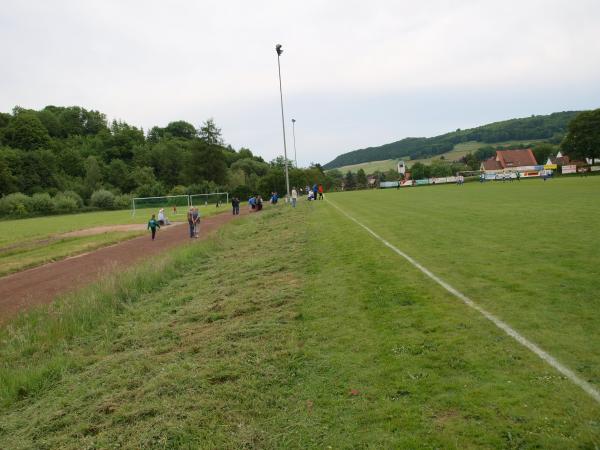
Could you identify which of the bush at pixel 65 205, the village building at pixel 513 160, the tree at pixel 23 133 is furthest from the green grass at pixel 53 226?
the village building at pixel 513 160

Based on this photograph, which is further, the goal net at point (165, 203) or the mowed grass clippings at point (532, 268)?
the goal net at point (165, 203)

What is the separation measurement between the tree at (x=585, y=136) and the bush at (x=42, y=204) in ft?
299

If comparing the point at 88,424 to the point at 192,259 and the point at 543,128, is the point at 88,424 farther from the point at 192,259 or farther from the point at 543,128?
the point at 543,128

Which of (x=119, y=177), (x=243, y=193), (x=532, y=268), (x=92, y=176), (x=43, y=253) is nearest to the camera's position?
(x=532, y=268)

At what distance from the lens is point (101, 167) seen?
122 m


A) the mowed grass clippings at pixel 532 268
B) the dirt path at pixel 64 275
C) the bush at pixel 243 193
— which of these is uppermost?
the bush at pixel 243 193

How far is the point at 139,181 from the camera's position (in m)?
114

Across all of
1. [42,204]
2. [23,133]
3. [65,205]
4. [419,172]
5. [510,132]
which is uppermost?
[23,133]

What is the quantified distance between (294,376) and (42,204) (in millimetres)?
86884

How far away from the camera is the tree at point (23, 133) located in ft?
393

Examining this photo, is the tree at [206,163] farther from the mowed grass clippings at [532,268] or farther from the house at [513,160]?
the mowed grass clippings at [532,268]

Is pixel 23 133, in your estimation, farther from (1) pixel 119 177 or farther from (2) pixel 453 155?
(2) pixel 453 155

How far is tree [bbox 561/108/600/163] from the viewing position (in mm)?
71125

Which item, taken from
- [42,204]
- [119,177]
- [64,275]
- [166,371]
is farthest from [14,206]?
[166,371]
